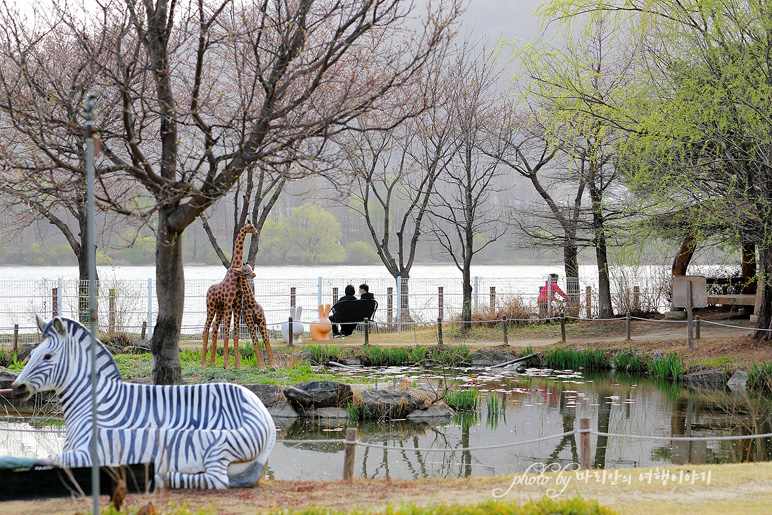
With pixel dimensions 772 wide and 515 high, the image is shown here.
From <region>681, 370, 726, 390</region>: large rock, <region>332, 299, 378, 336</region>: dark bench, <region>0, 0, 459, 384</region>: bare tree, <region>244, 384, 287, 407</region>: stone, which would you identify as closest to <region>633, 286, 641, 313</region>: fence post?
<region>332, 299, 378, 336</region>: dark bench

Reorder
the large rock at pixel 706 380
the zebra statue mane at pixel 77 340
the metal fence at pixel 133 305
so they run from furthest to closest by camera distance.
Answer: the metal fence at pixel 133 305
the large rock at pixel 706 380
the zebra statue mane at pixel 77 340

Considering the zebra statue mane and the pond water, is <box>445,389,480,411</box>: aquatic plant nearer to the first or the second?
the pond water

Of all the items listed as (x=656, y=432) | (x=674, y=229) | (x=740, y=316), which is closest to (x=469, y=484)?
(x=656, y=432)

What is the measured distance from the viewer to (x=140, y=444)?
19.7 ft

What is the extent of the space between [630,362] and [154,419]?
1191cm

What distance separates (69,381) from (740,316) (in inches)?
727

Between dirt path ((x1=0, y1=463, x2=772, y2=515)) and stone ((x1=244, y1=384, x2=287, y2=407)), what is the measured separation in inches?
203

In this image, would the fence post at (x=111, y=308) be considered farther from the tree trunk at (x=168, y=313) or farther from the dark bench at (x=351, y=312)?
the tree trunk at (x=168, y=313)

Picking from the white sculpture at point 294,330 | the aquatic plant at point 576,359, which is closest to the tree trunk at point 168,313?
the aquatic plant at point 576,359

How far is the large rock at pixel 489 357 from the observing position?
17266mm

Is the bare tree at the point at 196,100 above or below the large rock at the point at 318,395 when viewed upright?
above

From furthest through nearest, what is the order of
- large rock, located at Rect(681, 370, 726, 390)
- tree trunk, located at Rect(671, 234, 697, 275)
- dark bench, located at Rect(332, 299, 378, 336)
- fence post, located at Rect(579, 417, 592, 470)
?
dark bench, located at Rect(332, 299, 378, 336) < tree trunk, located at Rect(671, 234, 697, 275) < large rock, located at Rect(681, 370, 726, 390) < fence post, located at Rect(579, 417, 592, 470)

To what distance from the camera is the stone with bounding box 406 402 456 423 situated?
457 inches

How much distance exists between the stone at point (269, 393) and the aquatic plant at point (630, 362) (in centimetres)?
754
